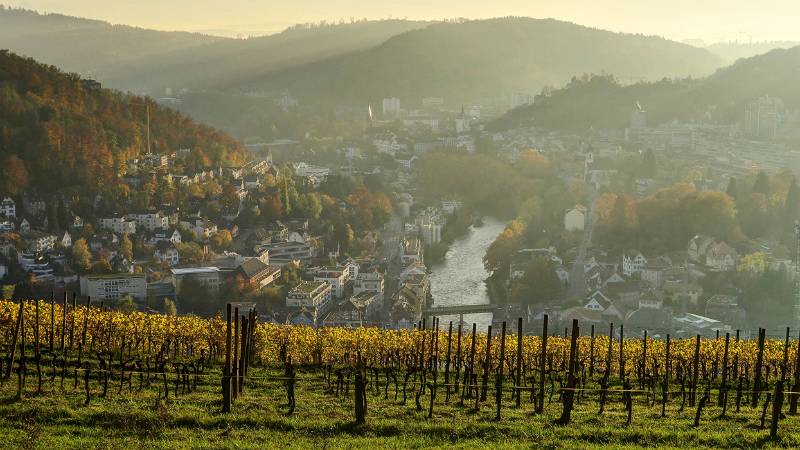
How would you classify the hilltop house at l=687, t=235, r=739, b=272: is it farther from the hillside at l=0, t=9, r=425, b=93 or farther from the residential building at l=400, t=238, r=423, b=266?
the hillside at l=0, t=9, r=425, b=93

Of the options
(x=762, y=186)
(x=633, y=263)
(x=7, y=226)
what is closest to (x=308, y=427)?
(x=633, y=263)

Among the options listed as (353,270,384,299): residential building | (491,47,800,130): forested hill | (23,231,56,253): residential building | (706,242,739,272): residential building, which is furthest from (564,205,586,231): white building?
(491,47,800,130): forested hill

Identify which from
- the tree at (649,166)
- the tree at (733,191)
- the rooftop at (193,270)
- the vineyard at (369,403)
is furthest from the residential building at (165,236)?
the tree at (649,166)

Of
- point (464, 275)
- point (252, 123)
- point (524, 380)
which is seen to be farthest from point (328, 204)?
point (252, 123)

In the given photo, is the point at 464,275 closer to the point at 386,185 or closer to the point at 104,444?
the point at 386,185

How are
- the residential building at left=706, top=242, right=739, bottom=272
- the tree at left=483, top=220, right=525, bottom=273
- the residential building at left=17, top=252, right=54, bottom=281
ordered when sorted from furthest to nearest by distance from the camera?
1. the tree at left=483, top=220, right=525, bottom=273
2. the residential building at left=706, top=242, right=739, bottom=272
3. the residential building at left=17, top=252, right=54, bottom=281

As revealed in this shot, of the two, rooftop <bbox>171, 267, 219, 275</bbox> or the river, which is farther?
rooftop <bbox>171, 267, 219, 275</bbox>
